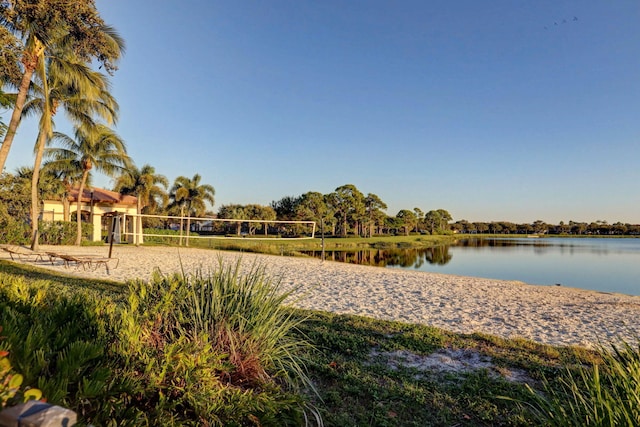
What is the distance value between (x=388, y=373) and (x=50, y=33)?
45.6 ft

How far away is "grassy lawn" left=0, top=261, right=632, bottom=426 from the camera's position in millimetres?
1955

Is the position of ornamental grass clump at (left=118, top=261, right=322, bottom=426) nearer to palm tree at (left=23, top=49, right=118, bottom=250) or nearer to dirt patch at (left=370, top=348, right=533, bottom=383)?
dirt patch at (left=370, top=348, right=533, bottom=383)

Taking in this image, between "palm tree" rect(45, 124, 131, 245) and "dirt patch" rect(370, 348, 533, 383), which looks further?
"palm tree" rect(45, 124, 131, 245)

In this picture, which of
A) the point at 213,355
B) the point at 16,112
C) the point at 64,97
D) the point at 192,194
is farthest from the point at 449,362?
the point at 192,194

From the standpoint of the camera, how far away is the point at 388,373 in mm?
3578

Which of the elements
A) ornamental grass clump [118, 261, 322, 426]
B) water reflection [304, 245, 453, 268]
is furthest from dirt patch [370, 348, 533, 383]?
water reflection [304, 245, 453, 268]

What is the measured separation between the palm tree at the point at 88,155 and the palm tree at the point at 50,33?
7919mm

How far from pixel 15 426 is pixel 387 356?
3.54 meters

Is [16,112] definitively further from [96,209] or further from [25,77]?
[96,209]

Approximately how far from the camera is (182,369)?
2275 mm

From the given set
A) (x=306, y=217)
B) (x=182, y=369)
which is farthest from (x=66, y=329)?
(x=306, y=217)

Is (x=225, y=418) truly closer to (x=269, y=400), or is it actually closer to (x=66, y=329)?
(x=269, y=400)

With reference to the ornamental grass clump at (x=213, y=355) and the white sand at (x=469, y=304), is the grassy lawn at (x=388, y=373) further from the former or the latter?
the white sand at (x=469, y=304)

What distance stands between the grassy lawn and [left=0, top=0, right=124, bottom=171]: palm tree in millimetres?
9670
